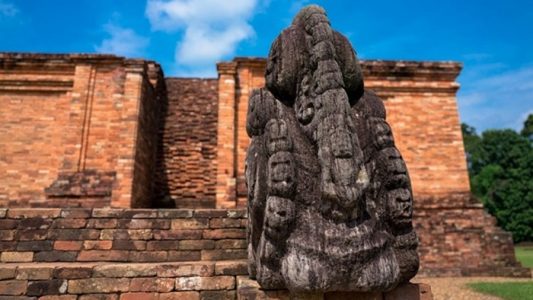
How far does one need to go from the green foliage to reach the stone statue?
30206 millimetres

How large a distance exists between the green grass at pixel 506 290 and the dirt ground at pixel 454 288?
22 cm

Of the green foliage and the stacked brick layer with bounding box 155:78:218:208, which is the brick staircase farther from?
the green foliage

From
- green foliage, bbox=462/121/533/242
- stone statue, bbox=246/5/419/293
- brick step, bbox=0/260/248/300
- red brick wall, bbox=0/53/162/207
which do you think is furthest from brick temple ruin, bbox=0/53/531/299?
green foliage, bbox=462/121/533/242

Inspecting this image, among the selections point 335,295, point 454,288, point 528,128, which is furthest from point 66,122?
point 528,128

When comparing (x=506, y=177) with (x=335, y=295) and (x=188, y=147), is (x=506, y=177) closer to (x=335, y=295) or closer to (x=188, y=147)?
(x=188, y=147)

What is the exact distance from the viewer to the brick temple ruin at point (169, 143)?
988 cm

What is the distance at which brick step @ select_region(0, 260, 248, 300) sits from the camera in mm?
3521

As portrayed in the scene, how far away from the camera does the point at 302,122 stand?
289 cm

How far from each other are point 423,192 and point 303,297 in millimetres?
9598

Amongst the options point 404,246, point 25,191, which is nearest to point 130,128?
point 25,191

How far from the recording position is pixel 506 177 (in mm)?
29234

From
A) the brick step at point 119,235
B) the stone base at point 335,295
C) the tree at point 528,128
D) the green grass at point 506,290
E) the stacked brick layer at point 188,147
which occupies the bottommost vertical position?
the green grass at point 506,290

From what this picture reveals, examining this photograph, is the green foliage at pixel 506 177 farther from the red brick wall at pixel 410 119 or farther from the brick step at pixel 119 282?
the brick step at pixel 119 282

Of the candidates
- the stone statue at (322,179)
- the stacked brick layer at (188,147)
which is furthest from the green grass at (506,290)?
the stacked brick layer at (188,147)
